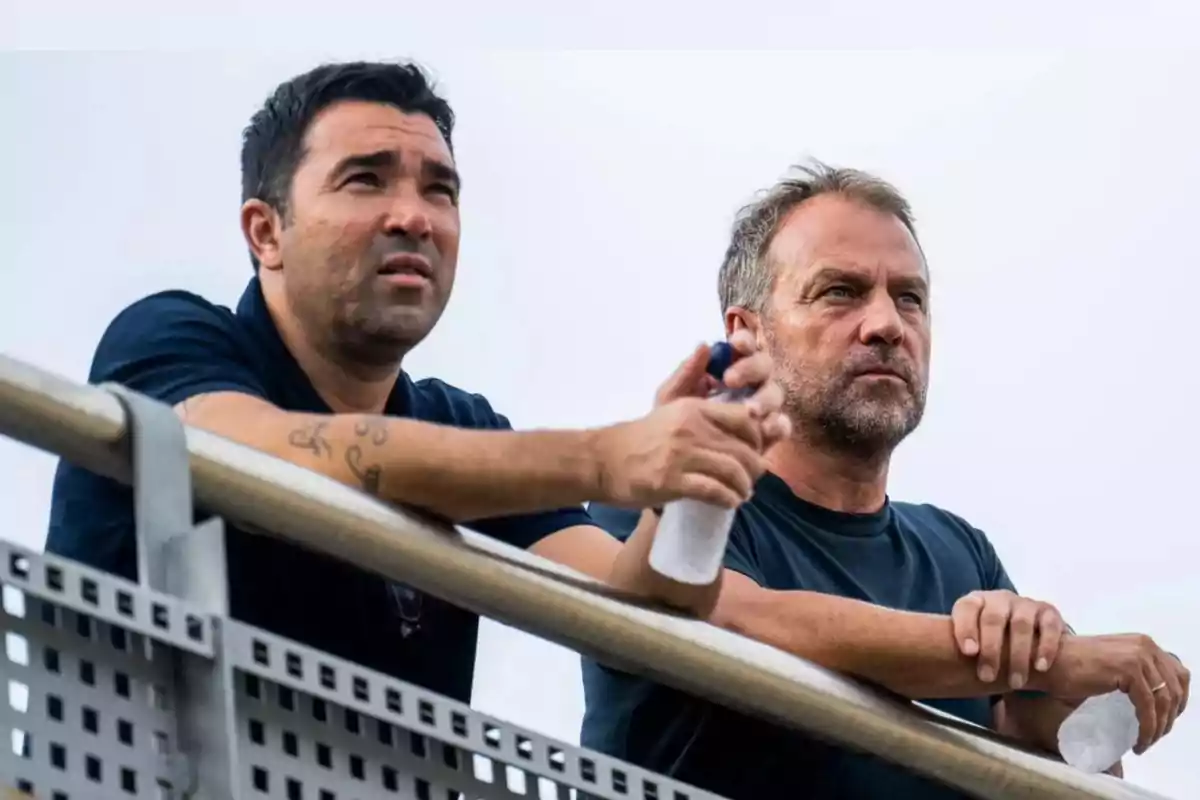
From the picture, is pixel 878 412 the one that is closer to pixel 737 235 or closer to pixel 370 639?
pixel 737 235

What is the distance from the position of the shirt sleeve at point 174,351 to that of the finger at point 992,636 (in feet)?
2.52

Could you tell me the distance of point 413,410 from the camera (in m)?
2.31

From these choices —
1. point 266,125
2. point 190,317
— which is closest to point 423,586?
point 190,317

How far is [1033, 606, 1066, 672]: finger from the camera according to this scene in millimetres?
2135

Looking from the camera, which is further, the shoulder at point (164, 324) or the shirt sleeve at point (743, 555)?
the shirt sleeve at point (743, 555)

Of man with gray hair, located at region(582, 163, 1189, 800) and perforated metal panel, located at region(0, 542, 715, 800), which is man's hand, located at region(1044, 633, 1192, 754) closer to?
man with gray hair, located at region(582, 163, 1189, 800)

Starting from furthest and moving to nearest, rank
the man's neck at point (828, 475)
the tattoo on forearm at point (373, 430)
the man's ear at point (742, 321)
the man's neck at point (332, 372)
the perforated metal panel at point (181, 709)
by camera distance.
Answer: the man's ear at point (742, 321), the man's neck at point (828, 475), the man's neck at point (332, 372), the tattoo on forearm at point (373, 430), the perforated metal panel at point (181, 709)

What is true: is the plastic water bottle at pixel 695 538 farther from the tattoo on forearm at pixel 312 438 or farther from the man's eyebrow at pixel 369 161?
the man's eyebrow at pixel 369 161

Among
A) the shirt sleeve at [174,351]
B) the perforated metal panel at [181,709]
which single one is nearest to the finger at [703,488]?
the perforated metal panel at [181,709]

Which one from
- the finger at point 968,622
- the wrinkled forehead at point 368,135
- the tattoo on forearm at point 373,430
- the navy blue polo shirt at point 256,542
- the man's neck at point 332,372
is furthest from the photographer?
the wrinkled forehead at point 368,135

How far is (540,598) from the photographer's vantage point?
175cm

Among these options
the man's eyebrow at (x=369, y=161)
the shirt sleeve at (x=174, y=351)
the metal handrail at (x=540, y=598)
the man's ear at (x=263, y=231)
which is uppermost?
the man's eyebrow at (x=369, y=161)

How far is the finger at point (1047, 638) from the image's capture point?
2.13m

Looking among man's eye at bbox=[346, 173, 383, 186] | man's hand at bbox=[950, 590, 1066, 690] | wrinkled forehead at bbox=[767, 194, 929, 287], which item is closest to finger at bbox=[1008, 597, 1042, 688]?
man's hand at bbox=[950, 590, 1066, 690]
